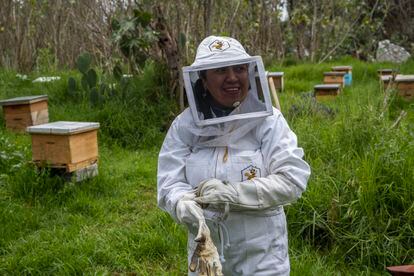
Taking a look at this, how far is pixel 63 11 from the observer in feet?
36.1

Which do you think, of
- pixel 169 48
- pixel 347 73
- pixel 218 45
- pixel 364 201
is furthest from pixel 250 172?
pixel 347 73

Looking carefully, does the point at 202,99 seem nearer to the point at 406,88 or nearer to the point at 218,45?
the point at 218,45

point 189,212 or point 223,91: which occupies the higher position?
point 223,91

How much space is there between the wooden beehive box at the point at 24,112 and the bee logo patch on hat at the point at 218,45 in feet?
14.3

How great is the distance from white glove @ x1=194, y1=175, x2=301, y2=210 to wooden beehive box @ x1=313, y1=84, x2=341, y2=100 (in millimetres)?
5912

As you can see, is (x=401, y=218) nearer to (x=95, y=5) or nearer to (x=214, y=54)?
(x=214, y=54)

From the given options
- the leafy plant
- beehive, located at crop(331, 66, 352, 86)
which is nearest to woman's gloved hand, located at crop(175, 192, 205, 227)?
the leafy plant

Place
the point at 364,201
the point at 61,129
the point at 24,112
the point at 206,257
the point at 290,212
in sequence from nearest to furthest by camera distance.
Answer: the point at 206,257, the point at 364,201, the point at 290,212, the point at 61,129, the point at 24,112

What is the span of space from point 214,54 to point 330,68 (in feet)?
28.8

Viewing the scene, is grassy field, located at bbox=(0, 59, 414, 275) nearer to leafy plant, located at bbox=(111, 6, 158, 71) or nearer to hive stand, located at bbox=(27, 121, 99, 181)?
hive stand, located at bbox=(27, 121, 99, 181)

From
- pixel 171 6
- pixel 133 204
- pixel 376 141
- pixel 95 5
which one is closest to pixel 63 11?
pixel 95 5

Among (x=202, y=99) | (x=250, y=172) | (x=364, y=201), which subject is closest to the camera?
(x=250, y=172)

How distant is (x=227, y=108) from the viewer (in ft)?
6.70

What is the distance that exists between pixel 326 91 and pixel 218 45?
19.8 feet
